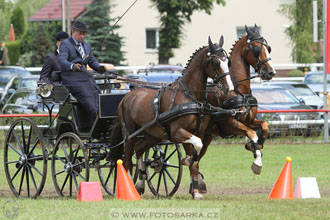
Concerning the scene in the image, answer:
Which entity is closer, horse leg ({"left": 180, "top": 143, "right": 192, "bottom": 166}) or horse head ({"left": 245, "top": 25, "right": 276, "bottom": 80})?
horse leg ({"left": 180, "top": 143, "right": 192, "bottom": 166})

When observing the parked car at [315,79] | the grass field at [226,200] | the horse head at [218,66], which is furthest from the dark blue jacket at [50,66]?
the parked car at [315,79]

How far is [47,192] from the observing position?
14547 millimetres

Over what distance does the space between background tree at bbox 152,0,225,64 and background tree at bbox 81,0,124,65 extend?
8.29 ft

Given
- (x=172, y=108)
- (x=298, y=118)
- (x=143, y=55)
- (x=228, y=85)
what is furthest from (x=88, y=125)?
(x=143, y=55)

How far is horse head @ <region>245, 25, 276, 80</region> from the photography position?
13.1 m

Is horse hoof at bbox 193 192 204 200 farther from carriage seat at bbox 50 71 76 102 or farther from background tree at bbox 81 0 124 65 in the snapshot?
background tree at bbox 81 0 124 65

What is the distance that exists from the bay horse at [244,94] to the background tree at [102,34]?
34261mm

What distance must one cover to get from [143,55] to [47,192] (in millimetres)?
41484

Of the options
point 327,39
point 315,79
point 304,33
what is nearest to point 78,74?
point 327,39

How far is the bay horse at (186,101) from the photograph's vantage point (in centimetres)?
1183

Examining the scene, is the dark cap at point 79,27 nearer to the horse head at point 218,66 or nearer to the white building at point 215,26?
the horse head at point 218,66

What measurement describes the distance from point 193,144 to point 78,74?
8.04 ft

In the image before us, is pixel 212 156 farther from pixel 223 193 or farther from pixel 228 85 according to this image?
pixel 228 85

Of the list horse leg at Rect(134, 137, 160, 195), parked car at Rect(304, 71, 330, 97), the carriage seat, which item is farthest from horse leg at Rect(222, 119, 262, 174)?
parked car at Rect(304, 71, 330, 97)
